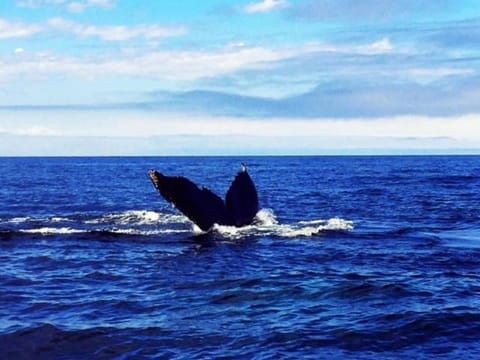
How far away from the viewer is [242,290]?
16828 millimetres

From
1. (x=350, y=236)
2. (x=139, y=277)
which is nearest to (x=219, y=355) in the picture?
(x=139, y=277)

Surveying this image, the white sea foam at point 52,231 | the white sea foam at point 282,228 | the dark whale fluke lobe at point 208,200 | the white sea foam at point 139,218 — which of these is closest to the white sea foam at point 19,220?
the white sea foam at point 139,218

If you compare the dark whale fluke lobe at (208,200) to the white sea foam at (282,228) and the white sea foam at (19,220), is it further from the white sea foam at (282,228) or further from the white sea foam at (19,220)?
the white sea foam at (19,220)

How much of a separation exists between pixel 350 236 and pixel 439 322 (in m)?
12.5

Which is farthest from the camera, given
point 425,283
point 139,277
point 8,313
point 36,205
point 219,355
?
point 36,205

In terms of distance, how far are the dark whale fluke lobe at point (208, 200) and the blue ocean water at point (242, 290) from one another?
756 mm

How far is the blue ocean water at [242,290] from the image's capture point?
503 inches

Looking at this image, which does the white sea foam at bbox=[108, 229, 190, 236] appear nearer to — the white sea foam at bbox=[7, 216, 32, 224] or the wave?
the wave

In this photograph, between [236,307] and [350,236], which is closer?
[236,307]

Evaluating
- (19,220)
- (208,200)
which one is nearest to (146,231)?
(208,200)

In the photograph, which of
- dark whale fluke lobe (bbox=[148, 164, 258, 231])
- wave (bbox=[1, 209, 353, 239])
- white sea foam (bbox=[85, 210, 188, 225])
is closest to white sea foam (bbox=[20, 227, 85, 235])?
wave (bbox=[1, 209, 353, 239])

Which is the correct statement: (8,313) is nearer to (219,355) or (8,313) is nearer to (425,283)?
(219,355)

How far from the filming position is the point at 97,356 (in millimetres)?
12250

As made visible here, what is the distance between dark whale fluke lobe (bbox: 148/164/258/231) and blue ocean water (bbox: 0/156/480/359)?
0.76 meters
